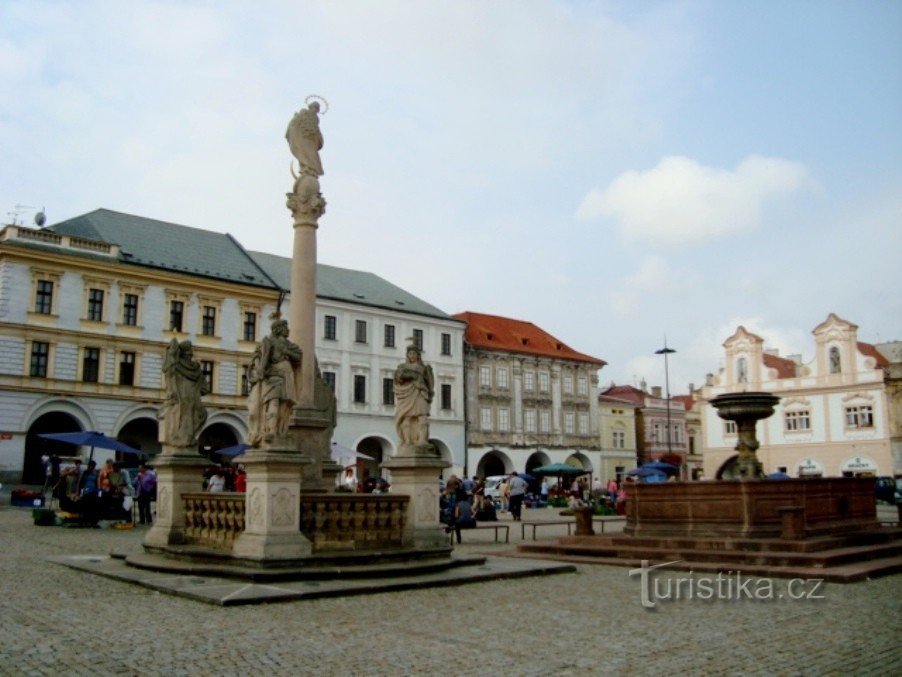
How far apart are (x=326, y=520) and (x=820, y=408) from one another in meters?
48.6

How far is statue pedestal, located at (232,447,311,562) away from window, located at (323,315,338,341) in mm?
36929

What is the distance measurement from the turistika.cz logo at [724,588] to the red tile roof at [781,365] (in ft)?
157

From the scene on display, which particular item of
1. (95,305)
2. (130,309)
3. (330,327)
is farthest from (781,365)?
(95,305)

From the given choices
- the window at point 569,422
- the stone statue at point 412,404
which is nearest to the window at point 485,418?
the window at point 569,422

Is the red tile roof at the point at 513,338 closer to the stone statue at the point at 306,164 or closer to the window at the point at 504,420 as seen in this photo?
the window at the point at 504,420

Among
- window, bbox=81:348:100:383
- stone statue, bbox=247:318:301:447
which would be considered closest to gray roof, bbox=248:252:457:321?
window, bbox=81:348:100:383

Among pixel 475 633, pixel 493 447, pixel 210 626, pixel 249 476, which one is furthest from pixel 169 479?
pixel 493 447

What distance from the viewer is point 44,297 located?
126ft

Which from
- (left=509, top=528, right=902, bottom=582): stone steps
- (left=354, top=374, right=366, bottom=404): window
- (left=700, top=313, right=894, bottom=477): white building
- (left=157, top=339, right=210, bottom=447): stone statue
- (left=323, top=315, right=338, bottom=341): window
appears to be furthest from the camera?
(left=700, top=313, right=894, bottom=477): white building

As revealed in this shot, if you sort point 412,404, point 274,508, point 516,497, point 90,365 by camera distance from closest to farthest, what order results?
1. point 274,508
2. point 412,404
3. point 516,497
4. point 90,365

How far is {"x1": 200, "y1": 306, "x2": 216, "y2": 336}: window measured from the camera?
142 feet

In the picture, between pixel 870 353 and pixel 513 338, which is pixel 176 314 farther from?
pixel 870 353

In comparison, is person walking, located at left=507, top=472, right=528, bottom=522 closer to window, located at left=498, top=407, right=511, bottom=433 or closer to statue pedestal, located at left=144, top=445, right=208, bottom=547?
statue pedestal, located at left=144, top=445, right=208, bottom=547

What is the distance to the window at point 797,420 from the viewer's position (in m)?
54.5
